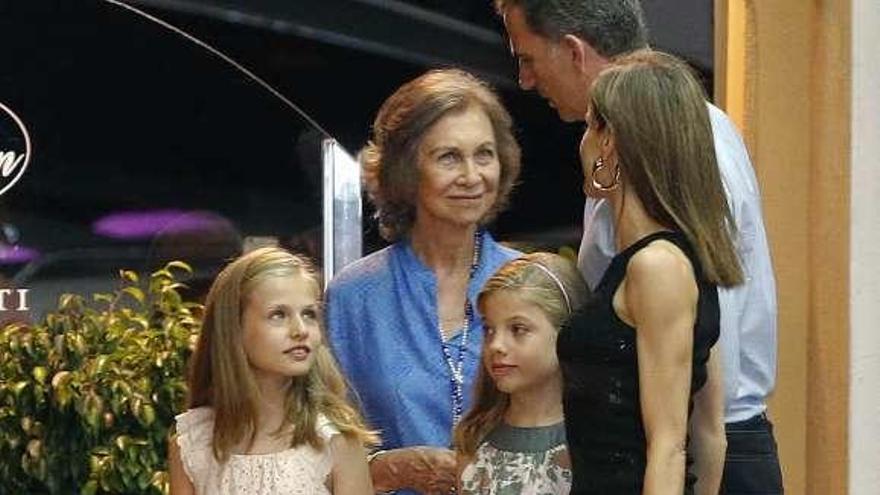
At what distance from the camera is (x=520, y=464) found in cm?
462

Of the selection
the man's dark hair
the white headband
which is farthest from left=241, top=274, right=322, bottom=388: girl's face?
the man's dark hair

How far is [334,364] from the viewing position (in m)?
4.95

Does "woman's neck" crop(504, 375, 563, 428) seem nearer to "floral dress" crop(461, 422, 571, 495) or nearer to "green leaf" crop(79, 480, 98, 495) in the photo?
"floral dress" crop(461, 422, 571, 495)

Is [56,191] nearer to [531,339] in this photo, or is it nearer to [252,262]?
[252,262]

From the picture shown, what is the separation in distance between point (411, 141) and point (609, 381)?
1.14 metres

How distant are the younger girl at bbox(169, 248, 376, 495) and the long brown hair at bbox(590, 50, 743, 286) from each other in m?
1.06

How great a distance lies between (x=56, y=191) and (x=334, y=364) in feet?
4.22

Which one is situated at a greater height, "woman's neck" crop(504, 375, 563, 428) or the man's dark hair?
the man's dark hair

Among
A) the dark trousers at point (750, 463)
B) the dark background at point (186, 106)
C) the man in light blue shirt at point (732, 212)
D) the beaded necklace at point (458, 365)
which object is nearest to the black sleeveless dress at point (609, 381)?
the man in light blue shirt at point (732, 212)

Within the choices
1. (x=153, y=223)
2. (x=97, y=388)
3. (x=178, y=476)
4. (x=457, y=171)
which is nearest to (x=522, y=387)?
(x=457, y=171)

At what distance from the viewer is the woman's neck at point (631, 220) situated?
13.3ft

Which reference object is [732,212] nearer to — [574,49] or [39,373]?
[574,49]

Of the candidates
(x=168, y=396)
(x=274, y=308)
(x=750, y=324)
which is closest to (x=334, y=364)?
(x=274, y=308)

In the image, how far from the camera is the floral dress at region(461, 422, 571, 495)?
459 cm
